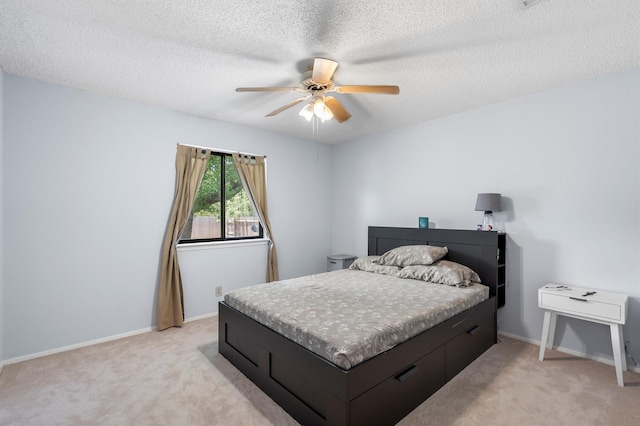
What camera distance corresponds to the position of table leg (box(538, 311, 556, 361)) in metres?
2.60

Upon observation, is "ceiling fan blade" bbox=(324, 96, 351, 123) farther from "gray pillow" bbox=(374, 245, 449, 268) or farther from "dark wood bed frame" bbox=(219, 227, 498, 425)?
"dark wood bed frame" bbox=(219, 227, 498, 425)

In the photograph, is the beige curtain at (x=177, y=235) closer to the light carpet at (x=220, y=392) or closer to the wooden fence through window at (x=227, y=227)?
the wooden fence through window at (x=227, y=227)

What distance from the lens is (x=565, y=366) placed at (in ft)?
8.29

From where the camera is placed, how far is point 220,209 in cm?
406

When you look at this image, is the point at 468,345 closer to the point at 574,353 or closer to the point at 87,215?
the point at 574,353

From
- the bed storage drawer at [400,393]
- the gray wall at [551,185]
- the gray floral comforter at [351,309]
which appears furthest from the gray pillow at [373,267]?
the bed storage drawer at [400,393]


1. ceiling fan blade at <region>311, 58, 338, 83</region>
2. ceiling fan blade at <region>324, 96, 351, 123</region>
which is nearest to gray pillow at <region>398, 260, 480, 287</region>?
ceiling fan blade at <region>324, 96, 351, 123</region>

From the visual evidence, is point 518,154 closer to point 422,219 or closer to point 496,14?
point 422,219

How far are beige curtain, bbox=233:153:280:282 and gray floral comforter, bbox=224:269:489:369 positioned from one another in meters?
1.27

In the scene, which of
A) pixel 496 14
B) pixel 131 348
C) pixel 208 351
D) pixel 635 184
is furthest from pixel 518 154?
pixel 131 348

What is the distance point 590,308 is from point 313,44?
295cm

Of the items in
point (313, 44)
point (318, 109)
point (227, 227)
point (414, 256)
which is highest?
point (313, 44)

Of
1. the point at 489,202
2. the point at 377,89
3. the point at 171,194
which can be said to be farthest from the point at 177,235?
the point at 489,202

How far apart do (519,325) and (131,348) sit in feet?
12.9
